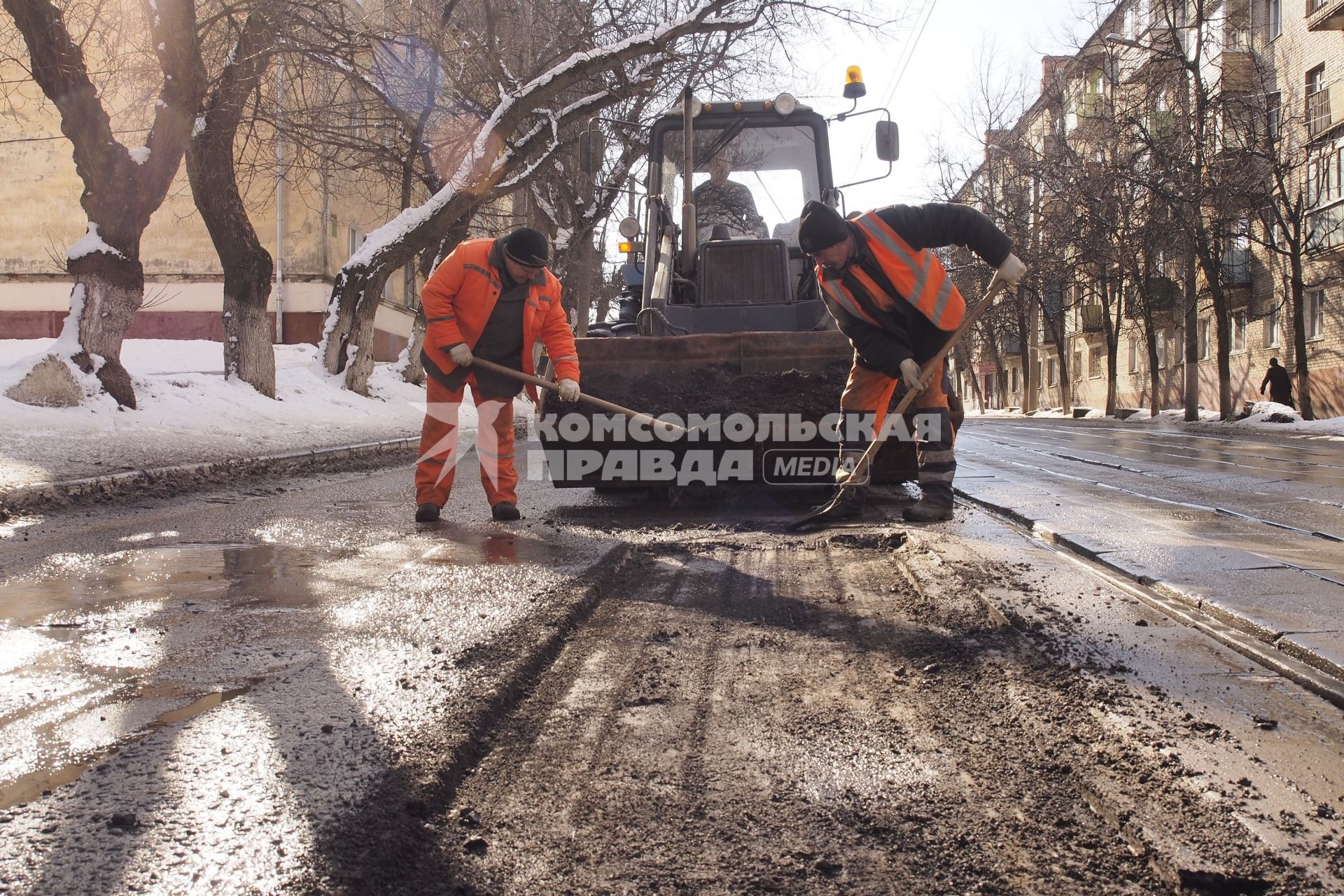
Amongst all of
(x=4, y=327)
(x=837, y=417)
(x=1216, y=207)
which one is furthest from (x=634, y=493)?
(x=4, y=327)

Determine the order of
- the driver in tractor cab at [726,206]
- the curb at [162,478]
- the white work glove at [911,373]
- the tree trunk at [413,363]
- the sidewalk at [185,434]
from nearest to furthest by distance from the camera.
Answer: the white work glove at [911,373], the curb at [162,478], the sidewalk at [185,434], the driver in tractor cab at [726,206], the tree trunk at [413,363]

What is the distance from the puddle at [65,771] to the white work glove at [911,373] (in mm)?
4060

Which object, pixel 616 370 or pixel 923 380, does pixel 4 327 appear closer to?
pixel 616 370

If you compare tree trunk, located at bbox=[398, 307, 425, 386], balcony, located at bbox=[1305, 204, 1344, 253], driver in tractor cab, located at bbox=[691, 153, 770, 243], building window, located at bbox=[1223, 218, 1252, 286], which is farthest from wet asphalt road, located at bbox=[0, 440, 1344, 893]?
building window, located at bbox=[1223, 218, 1252, 286]

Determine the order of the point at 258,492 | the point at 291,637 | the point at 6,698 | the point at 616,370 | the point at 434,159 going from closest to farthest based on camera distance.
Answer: the point at 6,698, the point at 291,637, the point at 616,370, the point at 258,492, the point at 434,159

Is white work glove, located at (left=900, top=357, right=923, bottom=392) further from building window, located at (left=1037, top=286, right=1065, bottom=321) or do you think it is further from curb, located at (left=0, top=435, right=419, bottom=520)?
building window, located at (left=1037, top=286, right=1065, bottom=321)

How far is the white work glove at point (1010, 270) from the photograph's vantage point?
5461 mm

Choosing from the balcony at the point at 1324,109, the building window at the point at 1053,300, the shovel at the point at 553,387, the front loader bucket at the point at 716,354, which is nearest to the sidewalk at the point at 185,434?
the shovel at the point at 553,387

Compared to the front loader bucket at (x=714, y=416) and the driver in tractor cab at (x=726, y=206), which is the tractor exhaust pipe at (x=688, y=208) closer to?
the driver in tractor cab at (x=726, y=206)

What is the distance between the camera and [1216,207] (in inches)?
871

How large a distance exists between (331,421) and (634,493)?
7.57 metres

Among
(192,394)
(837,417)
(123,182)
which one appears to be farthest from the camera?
(192,394)

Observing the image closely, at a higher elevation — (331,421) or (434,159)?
(434,159)

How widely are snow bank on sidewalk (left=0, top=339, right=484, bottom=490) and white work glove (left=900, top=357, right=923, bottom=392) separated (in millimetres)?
5384
